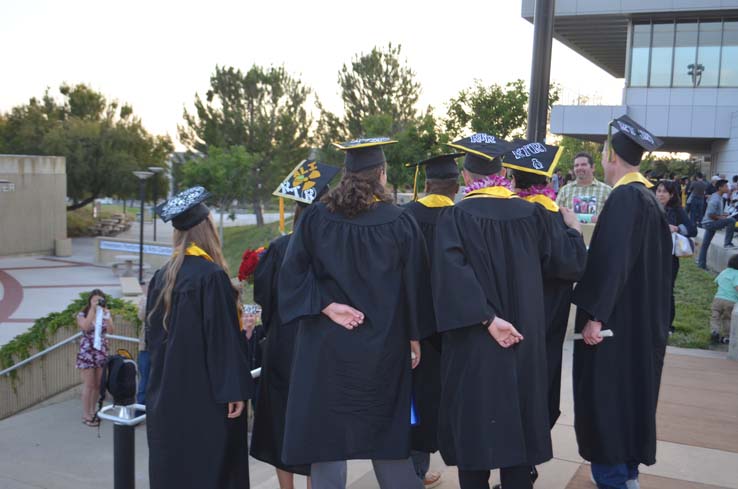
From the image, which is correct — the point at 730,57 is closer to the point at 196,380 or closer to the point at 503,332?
the point at 503,332

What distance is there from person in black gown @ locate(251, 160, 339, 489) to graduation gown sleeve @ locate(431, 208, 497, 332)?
97 cm

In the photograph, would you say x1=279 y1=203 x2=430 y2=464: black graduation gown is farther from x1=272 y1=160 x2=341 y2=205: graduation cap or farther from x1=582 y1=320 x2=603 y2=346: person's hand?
x1=582 y1=320 x2=603 y2=346: person's hand

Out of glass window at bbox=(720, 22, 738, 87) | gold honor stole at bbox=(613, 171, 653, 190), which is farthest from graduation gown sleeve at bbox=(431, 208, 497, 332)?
glass window at bbox=(720, 22, 738, 87)

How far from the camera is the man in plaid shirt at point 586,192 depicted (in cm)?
683

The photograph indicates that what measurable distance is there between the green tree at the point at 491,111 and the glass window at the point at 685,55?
25.1 ft

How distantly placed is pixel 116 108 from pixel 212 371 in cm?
5407

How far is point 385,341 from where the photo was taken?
10.8 ft

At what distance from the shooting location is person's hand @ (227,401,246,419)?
3.84m

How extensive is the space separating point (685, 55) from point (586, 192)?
24.1 metres

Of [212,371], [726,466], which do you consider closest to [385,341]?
[212,371]

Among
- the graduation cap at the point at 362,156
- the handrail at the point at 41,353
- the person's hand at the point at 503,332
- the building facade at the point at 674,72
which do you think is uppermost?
the building facade at the point at 674,72

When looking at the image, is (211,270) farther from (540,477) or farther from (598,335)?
(540,477)

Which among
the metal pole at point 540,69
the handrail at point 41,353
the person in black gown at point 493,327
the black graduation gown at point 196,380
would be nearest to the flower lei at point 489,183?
the person in black gown at point 493,327

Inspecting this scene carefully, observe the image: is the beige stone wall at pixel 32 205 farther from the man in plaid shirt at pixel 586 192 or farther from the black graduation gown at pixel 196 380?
the black graduation gown at pixel 196 380
